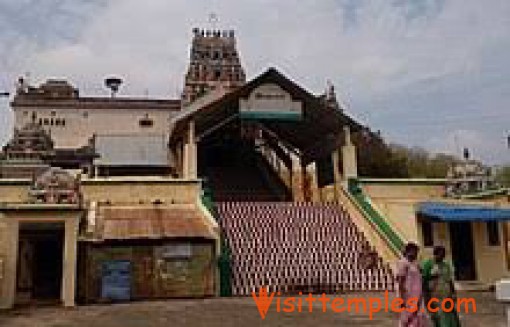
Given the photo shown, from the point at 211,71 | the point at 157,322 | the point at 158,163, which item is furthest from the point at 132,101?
the point at 157,322

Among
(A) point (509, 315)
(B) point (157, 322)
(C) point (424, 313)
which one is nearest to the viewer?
(A) point (509, 315)

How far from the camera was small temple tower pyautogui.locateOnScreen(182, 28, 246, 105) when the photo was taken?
163 feet

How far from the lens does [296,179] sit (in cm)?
2495

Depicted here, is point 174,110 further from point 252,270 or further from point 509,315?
point 509,315

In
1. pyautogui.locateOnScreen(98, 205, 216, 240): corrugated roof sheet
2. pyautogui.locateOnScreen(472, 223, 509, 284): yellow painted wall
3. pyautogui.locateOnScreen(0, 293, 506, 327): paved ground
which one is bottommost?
pyautogui.locateOnScreen(0, 293, 506, 327): paved ground

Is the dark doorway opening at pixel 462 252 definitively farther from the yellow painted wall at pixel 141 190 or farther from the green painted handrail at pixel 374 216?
the yellow painted wall at pixel 141 190

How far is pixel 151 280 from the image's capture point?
44.1ft

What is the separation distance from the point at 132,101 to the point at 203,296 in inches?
1262

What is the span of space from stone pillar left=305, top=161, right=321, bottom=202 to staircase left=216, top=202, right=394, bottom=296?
12.2 feet

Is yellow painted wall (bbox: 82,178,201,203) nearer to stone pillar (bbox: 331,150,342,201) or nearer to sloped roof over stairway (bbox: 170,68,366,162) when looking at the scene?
sloped roof over stairway (bbox: 170,68,366,162)

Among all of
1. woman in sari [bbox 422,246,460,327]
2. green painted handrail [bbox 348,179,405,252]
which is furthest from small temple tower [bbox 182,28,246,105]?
woman in sari [bbox 422,246,460,327]

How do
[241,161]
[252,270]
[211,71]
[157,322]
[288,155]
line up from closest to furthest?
[157,322] < [252,270] < [288,155] < [241,161] < [211,71]

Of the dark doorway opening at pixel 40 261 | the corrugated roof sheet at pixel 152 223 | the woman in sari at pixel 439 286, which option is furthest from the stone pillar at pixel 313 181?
Result: the woman in sari at pixel 439 286

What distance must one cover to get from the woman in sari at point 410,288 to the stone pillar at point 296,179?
17.2 meters
